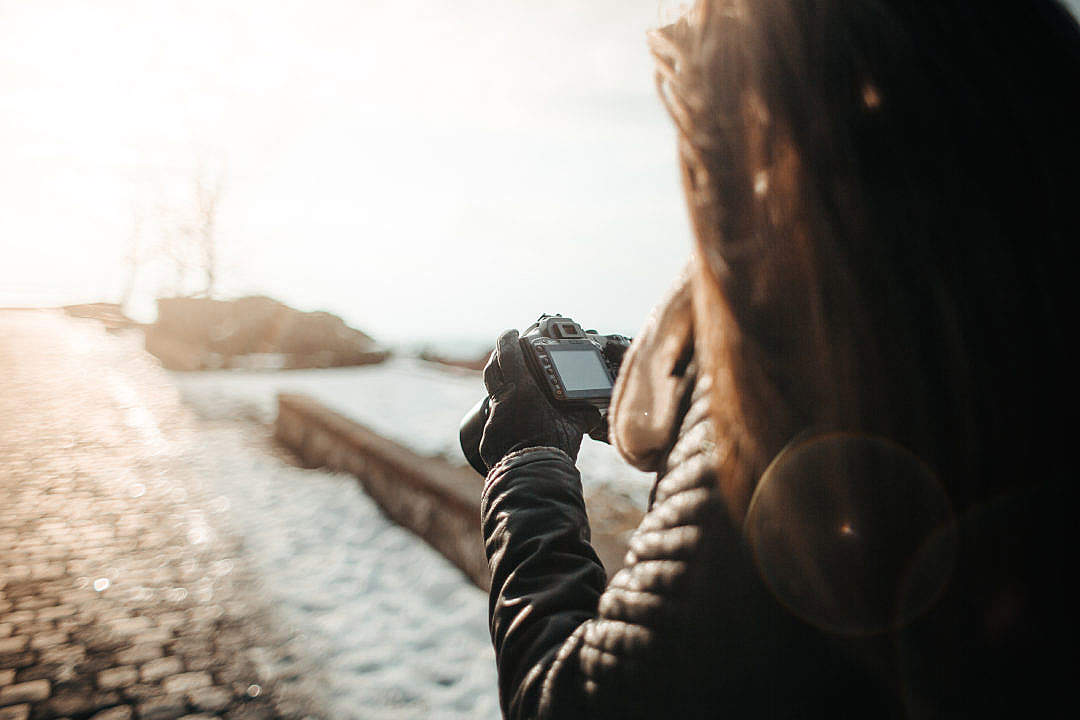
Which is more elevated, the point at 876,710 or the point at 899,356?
the point at 899,356

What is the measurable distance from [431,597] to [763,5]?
3213 millimetres

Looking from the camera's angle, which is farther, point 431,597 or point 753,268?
point 431,597

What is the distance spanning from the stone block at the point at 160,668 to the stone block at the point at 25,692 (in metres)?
0.31

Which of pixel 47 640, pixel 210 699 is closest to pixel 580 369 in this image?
pixel 210 699

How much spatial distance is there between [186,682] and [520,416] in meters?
2.18

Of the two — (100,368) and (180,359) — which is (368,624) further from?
(180,359)

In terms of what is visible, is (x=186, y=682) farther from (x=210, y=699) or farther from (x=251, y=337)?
(x=251, y=337)

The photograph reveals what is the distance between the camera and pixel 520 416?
1331 mm

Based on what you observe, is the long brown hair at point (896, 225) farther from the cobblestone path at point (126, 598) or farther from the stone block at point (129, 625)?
the stone block at point (129, 625)

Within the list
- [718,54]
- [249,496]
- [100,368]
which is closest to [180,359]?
[100,368]

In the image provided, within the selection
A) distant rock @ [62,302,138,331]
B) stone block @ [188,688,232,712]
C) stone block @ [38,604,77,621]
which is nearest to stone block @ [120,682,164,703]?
stone block @ [188,688,232,712]

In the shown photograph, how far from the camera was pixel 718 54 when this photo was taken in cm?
69

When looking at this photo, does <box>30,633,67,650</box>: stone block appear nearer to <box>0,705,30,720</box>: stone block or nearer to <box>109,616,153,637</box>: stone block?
<box>109,616,153,637</box>: stone block

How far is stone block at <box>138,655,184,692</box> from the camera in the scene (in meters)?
2.56
